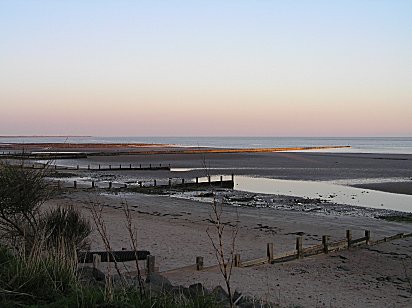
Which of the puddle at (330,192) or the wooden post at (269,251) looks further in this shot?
the puddle at (330,192)

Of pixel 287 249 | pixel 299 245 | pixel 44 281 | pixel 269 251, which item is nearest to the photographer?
pixel 44 281

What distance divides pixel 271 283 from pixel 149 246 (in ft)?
18.8

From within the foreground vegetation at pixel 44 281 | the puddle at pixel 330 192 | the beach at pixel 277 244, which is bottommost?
the puddle at pixel 330 192

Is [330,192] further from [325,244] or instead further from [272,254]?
[272,254]

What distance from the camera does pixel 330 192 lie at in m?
38.0

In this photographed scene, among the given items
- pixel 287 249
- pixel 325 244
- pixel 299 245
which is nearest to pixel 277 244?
pixel 287 249

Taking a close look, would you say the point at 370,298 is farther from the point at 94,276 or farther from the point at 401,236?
the point at 401,236

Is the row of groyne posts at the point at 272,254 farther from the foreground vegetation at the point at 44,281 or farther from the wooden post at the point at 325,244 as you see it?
the foreground vegetation at the point at 44,281

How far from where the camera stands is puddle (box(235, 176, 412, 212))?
3180 centimetres

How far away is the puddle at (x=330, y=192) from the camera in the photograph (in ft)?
104

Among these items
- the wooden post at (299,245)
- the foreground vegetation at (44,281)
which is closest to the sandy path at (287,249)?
the wooden post at (299,245)

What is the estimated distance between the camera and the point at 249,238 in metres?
19.5

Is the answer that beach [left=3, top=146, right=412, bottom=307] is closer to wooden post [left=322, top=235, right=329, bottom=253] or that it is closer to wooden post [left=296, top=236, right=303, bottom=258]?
wooden post [left=322, top=235, right=329, bottom=253]

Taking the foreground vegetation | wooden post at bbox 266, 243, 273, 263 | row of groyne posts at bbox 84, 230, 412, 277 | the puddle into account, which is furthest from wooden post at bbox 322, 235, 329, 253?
the puddle
